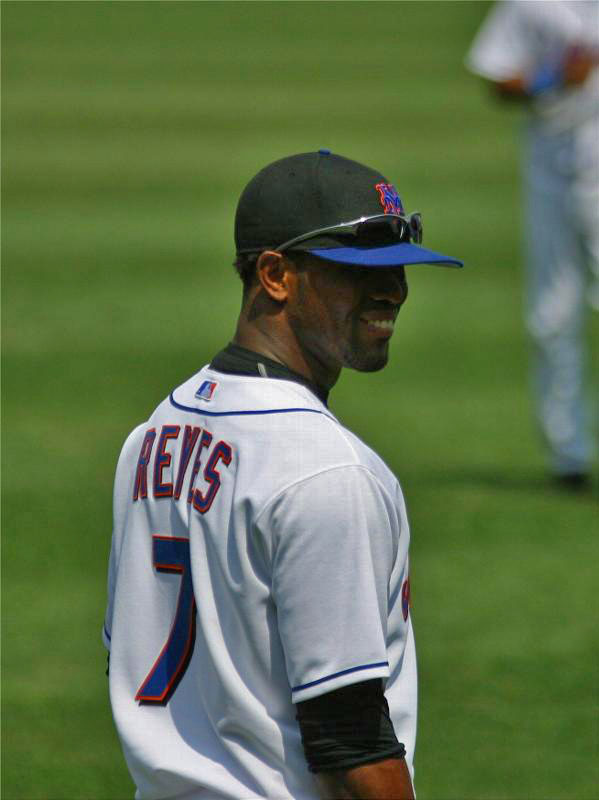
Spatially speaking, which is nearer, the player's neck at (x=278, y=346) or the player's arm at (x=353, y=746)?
the player's arm at (x=353, y=746)

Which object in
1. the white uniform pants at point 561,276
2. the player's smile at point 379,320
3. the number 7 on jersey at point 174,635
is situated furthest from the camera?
the white uniform pants at point 561,276

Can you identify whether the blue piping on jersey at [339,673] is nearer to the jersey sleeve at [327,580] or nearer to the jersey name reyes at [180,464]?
the jersey sleeve at [327,580]

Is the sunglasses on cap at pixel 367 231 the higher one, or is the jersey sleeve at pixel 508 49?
the jersey sleeve at pixel 508 49

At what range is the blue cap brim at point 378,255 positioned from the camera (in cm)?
314

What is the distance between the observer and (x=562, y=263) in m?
9.77

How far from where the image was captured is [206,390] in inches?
128

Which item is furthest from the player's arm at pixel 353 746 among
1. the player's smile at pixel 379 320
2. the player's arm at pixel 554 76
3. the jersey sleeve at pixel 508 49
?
the jersey sleeve at pixel 508 49

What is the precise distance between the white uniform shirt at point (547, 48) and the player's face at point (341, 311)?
6339 mm

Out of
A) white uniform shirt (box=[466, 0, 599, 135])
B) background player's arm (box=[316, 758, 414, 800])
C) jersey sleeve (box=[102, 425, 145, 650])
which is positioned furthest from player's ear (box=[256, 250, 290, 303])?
white uniform shirt (box=[466, 0, 599, 135])

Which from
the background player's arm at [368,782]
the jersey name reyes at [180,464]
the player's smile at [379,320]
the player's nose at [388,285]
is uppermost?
the player's nose at [388,285]

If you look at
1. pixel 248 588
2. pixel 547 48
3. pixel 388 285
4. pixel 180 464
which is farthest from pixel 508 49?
pixel 248 588

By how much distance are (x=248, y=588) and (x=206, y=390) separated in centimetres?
47

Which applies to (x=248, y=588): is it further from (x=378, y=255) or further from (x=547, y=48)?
(x=547, y=48)

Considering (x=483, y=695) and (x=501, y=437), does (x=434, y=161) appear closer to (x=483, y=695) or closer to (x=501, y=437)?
(x=501, y=437)
